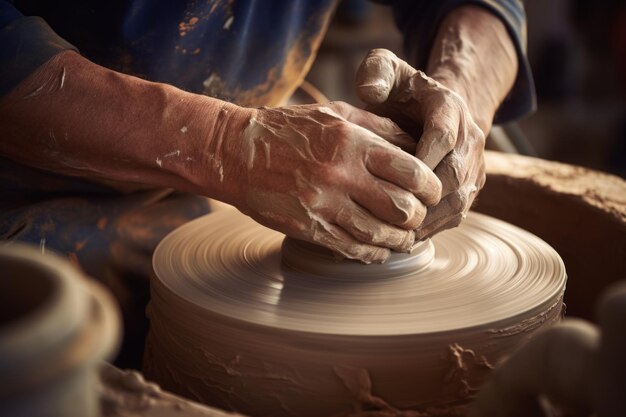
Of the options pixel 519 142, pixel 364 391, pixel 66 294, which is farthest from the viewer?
pixel 519 142

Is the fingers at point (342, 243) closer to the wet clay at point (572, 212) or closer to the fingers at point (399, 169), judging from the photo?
the fingers at point (399, 169)

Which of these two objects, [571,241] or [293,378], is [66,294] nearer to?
[293,378]

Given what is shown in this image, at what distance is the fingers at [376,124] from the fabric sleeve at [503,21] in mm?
759

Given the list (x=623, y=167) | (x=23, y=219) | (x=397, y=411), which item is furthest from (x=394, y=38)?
(x=397, y=411)

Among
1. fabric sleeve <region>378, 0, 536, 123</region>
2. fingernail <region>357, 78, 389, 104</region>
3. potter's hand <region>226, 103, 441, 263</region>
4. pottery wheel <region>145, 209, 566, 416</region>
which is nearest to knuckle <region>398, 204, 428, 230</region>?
potter's hand <region>226, 103, 441, 263</region>

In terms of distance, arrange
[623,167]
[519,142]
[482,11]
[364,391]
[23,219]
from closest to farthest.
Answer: [364,391] → [23,219] → [482,11] → [519,142] → [623,167]

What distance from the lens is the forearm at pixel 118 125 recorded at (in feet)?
4.10

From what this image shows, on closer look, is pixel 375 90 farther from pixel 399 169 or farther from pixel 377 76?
pixel 399 169

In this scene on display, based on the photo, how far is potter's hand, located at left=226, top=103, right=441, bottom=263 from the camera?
1.15 metres

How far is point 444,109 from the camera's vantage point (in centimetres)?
130

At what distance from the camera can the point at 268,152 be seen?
3.92 ft

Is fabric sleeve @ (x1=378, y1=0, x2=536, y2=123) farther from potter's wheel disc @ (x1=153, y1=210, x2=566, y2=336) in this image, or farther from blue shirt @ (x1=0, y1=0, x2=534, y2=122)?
potter's wheel disc @ (x1=153, y1=210, x2=566, y2=336)

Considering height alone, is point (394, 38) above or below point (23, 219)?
below

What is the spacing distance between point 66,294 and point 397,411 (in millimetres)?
689
